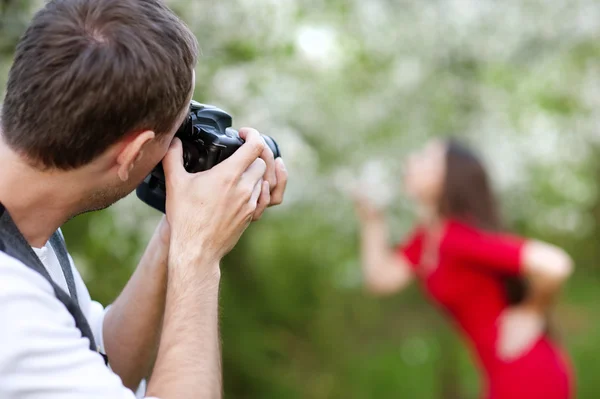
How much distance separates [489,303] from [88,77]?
302 cm

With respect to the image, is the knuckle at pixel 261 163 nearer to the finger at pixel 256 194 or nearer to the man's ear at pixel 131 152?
the finger at pixel 256 194

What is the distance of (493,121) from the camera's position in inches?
230

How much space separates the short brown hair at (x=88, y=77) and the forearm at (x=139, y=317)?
441mm

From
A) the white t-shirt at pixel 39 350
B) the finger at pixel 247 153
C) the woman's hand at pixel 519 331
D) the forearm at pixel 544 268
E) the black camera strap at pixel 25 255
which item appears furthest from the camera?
the woman's hand at pixel 519 331

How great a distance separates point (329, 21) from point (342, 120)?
0.78 metres

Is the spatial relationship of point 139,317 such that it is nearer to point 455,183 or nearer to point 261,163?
point 261,163

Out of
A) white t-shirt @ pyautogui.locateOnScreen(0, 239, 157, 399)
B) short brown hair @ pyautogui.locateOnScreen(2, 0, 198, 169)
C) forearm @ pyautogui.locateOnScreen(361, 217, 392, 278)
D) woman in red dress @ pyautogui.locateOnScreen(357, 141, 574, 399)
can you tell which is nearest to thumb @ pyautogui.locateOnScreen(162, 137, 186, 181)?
short brown hair @ pyautogui.locateOnScreen(2, 0, 198, 169)

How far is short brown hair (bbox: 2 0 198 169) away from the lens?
128 centimetres

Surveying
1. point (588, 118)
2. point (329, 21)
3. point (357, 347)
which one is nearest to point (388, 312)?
point (357, 347)

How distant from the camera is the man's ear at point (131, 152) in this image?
1392mm

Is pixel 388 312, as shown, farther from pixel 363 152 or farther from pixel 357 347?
pixel 363 152

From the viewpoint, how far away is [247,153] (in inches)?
59.8

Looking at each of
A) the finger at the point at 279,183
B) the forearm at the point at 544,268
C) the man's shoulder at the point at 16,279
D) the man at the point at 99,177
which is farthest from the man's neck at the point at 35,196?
the forearm at the point at 544,268

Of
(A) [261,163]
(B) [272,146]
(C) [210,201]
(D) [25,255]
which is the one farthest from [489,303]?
(D) [25,255]
